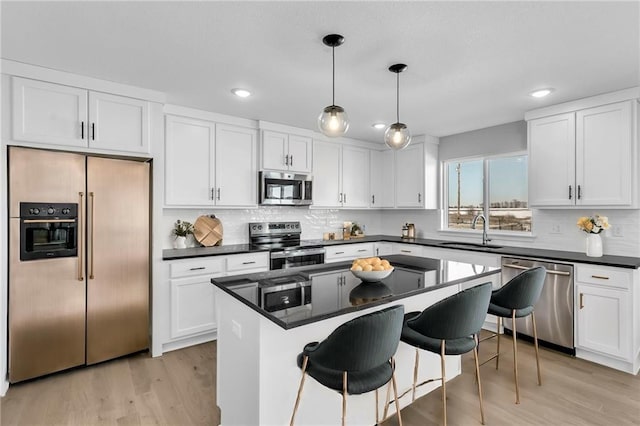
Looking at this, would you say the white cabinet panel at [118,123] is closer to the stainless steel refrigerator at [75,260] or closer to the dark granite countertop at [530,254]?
the stainless steel refrigerator at [75,260]

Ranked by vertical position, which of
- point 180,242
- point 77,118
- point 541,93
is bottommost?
point 180,242

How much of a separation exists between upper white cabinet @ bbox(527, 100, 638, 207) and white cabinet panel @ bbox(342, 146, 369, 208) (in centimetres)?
227

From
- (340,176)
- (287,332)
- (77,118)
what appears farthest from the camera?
(340,176)

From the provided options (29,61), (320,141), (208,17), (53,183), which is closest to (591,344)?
(320,141)

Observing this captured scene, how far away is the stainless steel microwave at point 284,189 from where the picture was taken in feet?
13.4

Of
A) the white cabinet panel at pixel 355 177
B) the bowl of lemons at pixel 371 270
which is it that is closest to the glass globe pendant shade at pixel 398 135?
the bowl of lemons at pixel 371 270

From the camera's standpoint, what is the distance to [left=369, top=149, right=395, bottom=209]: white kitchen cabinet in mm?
5246

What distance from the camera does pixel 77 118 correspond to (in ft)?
8.80

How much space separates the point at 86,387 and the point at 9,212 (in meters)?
1.44

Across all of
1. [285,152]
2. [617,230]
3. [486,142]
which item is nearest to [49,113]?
[285,152]

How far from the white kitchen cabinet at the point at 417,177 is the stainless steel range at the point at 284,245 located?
166cm

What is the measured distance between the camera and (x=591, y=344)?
9.71 ft

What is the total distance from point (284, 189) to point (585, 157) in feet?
10.7

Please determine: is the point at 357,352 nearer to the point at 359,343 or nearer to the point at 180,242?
the point at 359,343
